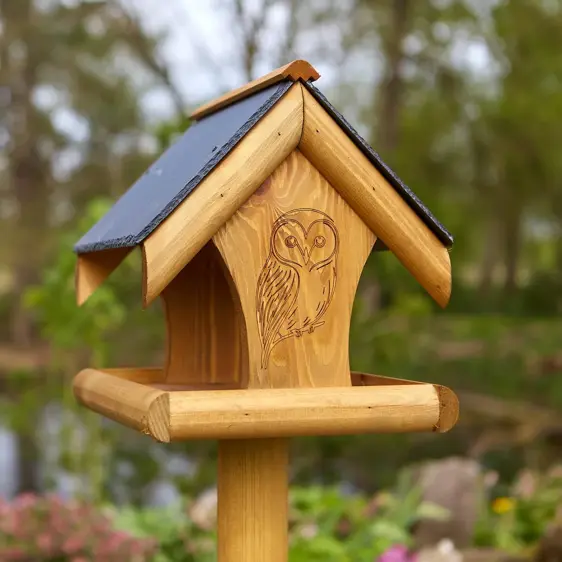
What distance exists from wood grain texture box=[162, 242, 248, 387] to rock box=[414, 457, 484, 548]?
2.21 metres

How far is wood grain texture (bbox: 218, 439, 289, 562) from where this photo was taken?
5.21 ft

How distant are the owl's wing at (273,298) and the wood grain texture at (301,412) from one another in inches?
3.7

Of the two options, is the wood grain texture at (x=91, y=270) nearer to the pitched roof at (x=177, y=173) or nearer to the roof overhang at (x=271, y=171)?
the pitched roof at (x=177, y=173)

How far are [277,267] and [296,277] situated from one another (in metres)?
0.04

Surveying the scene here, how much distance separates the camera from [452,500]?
3.72m

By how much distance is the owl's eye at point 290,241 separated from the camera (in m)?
1.46

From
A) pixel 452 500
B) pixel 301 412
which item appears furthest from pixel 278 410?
pixel 452 500

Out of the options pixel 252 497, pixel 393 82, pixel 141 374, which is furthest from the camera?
pixel 393 82

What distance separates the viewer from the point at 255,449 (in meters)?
1.59

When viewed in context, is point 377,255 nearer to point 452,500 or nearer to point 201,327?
point 452,500

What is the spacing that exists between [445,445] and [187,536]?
386 cm

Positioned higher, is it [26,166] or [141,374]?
[26,166]

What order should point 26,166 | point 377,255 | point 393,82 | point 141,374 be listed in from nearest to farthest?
point 141,374, point 377,255, point 393,82, point 26,166

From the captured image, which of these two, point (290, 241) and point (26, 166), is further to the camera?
point (26, 166)
